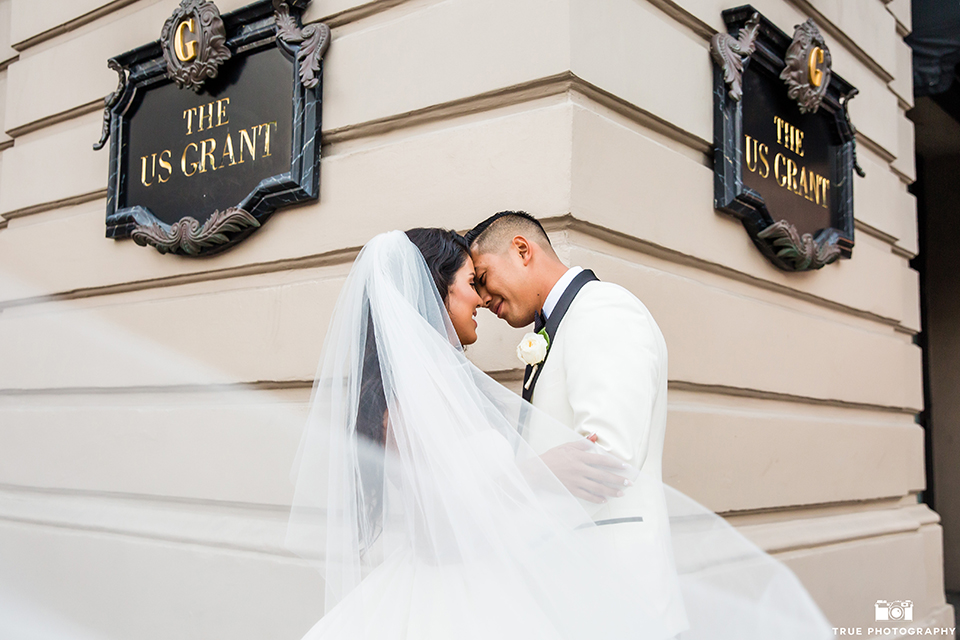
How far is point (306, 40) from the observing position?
11.6 feet

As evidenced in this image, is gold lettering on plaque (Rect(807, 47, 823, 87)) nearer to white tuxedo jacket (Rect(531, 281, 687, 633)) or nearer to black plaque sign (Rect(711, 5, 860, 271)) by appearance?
black plaque sign (Rect(711, 5, 860, 271))

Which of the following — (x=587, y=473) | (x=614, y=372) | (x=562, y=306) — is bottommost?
(x=587, y=473)

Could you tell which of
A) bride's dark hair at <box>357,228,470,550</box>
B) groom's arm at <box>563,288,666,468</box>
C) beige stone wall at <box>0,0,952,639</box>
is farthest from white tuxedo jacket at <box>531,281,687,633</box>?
beige stone wall at <box>0,0,952,639</box>

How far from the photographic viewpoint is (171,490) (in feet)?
12.9

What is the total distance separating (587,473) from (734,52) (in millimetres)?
2545

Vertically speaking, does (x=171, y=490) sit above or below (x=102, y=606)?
above

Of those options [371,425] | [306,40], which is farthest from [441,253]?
[306,40]

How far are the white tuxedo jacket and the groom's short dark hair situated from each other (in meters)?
0.40

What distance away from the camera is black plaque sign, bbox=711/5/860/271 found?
3.67 m

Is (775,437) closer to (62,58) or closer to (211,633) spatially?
(211,633)

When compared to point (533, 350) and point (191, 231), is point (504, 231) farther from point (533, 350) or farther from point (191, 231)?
point (191, 231)

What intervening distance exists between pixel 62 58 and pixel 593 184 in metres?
3.47

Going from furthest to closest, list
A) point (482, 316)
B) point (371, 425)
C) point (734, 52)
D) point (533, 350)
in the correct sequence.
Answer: point (734, 52) < point (482, 316) < point (533, 350) < point (371, 425)

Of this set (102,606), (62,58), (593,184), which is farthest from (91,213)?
(593,184)
